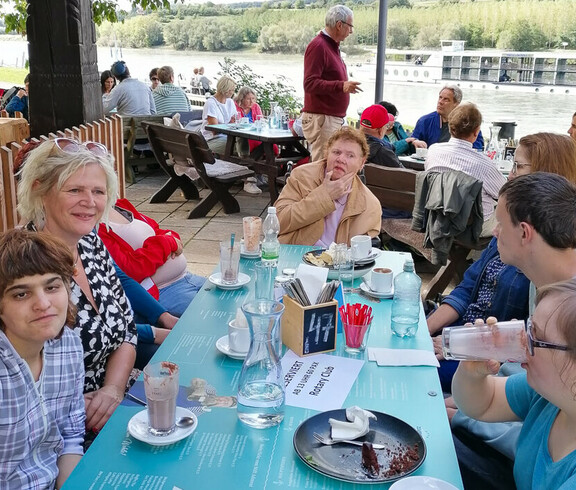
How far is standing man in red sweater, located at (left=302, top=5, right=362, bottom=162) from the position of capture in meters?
5.96

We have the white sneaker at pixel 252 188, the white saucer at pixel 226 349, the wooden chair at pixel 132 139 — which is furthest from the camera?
the wooden chair at pixel 132 139

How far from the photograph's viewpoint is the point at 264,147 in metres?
6.66

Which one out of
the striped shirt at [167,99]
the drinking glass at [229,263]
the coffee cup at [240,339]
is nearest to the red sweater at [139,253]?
the drinking glass at [229,263]

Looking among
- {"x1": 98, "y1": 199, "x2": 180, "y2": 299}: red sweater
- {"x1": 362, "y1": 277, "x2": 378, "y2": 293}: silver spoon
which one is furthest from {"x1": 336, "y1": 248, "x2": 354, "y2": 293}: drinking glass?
{"x1": 98, "y1": 199, "x2": 180, "y2": 299}: red sweater

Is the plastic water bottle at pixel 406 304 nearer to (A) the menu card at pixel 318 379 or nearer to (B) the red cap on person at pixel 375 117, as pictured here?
(A) the menu card at pixel 318 379

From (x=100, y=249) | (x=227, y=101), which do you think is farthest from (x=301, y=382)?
(x=227, y=101)

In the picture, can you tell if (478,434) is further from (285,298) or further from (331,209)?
(331,209)

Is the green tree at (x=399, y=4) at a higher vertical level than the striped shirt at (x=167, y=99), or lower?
higher

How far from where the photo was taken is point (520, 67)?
654cm

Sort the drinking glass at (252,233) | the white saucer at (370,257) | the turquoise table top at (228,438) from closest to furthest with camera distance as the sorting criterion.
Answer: the turquoise table top at (228,438), the white saucer at (370,257), the drinking glass at (252,233)

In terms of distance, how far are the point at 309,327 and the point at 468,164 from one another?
257cm

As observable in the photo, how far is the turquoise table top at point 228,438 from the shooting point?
4.42ft

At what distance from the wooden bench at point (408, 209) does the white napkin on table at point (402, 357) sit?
7.96ft

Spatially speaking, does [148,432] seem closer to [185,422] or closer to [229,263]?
[185,422]
